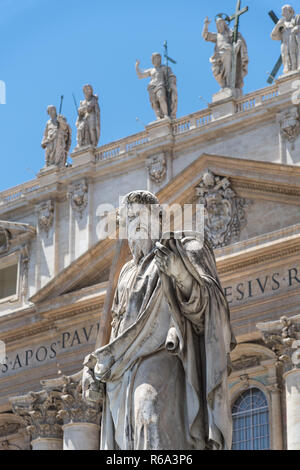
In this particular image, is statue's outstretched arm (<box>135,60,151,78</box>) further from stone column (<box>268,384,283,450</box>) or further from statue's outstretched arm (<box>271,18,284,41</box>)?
stone column (<box>268,384,283,450</box>)

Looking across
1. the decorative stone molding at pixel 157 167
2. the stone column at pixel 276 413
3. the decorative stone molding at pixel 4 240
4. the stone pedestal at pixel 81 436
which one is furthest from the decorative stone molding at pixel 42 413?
the decorative stone molding at pixel 157 167

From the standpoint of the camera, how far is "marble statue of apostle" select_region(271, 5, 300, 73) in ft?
80.1

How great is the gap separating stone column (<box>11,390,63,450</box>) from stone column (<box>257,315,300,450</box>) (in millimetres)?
5181

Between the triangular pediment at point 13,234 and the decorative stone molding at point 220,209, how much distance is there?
4.97 metres

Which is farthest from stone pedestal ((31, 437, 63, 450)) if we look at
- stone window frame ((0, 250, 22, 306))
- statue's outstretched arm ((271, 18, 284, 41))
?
statue's outstretched arm ((271, 18, 284, 41))

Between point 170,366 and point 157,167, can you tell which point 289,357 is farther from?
point 170,366

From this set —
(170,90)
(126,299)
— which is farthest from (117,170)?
(126,299)

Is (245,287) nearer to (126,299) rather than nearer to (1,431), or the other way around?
(1,431)

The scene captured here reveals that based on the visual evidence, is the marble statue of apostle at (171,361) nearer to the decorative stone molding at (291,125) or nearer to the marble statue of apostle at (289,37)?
the decorative stone molding at (291,125)

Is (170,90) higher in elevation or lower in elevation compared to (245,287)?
higher

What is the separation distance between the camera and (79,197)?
88.8ft
